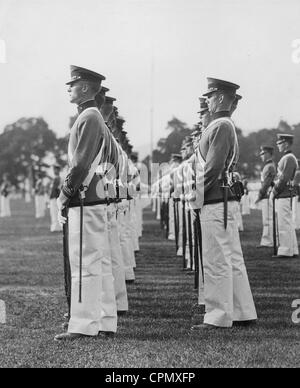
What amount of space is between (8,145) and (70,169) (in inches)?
2174

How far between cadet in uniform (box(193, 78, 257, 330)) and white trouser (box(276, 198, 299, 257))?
22.5 feet

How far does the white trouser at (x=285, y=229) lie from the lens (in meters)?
14.2

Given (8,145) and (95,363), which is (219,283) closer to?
(95,363)

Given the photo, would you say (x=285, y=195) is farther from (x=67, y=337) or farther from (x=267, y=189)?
(x=67, y=337)

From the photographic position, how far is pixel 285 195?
568 inches

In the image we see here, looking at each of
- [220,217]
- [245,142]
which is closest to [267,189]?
[245,142]

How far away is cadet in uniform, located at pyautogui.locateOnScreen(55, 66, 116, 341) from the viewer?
675 cm

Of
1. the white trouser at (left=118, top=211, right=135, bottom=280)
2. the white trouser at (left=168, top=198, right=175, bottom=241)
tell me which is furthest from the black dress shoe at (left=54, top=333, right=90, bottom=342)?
the white trouser at (left=168, top=198, right=175, bottom=241)

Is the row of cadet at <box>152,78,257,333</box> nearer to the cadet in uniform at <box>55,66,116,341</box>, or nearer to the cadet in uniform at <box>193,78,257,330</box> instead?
the cadet in uniform at <box>193,78,257,330</box>

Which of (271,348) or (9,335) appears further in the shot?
(9,335)

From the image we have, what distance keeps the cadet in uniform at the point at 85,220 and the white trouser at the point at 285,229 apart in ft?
25.9

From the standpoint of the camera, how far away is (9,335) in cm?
711

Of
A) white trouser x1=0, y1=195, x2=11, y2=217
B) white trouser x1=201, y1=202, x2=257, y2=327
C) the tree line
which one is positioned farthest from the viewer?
white trouser x1=0, y1=195, x2=11, y2=217
